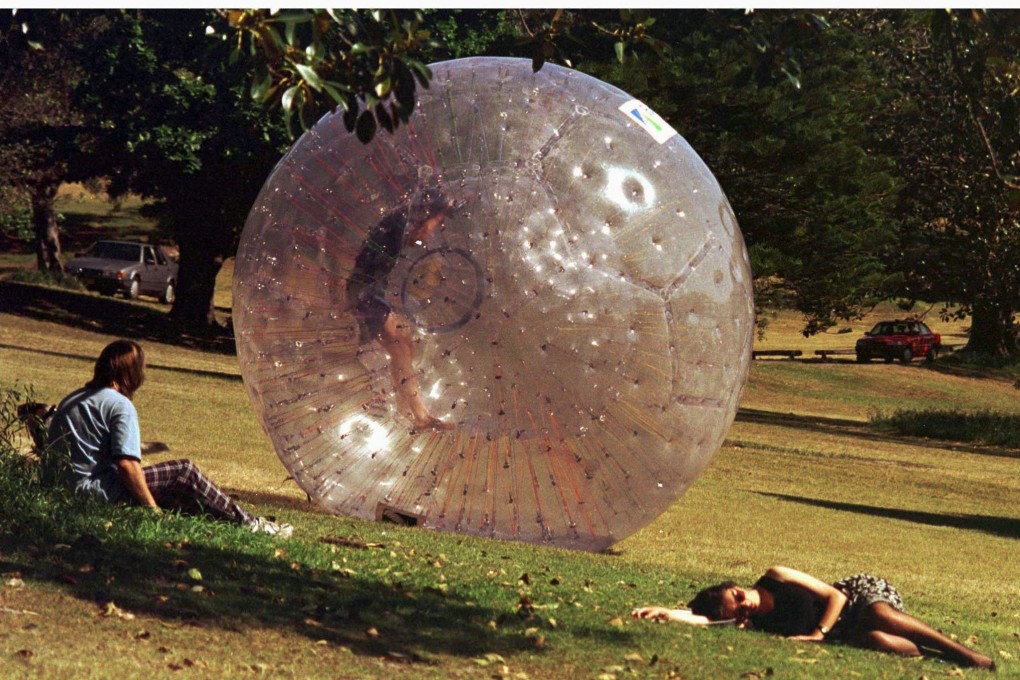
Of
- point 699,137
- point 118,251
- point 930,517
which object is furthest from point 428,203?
point 118,251

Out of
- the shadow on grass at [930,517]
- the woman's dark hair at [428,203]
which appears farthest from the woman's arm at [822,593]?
the shadow on grass at [930,517]

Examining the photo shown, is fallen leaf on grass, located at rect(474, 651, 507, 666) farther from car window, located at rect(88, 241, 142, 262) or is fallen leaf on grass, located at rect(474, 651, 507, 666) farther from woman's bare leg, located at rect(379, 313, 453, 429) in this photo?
car window, located at rect(88, 241, 142, 262)

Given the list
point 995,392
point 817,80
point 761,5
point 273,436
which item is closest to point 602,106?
point 761,5

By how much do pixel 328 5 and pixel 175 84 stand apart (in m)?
25.4

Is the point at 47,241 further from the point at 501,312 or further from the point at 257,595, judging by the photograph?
the point at 257,595

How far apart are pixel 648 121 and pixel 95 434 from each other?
13.9 feet

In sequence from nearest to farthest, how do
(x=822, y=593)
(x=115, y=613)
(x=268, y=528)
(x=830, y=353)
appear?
1. (x=115, y=613)
2. (x=822, y=593)
3. (x=268, y=528)
4. (x=830, y=353)

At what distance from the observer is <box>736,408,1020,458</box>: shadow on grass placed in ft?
96.6

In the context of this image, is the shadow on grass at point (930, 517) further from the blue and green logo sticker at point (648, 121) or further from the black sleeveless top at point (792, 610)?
the black sleeveless top at point (792, 610)

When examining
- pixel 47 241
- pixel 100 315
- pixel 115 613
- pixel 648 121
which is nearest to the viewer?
pixel 115 613

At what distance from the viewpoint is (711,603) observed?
7984 mm

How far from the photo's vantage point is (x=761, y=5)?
25.8ft

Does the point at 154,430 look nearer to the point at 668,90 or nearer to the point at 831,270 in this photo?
the point at 668,90

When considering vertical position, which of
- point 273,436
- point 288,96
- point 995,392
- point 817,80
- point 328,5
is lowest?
point 995,392
